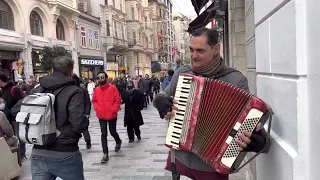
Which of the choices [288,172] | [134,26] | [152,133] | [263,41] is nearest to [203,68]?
[263,41]

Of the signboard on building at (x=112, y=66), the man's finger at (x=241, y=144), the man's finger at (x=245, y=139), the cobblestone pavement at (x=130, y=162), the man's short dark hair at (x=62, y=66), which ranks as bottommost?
the cobblestone pavement at (x=130, y=162)

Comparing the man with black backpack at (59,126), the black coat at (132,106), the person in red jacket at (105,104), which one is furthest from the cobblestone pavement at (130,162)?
the man with black backpack at (59,126)

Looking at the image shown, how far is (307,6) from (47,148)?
2703 mm

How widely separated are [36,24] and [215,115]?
2397 cm

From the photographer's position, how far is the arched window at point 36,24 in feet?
75.1

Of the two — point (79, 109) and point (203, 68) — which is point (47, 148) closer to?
point (79, 109)

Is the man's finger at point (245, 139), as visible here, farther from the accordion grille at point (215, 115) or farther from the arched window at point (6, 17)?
the arched window at point (6, 17)

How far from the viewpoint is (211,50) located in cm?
241

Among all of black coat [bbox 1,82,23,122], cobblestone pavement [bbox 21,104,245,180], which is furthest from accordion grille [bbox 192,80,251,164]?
black coat [bbox 1,82,23,122]

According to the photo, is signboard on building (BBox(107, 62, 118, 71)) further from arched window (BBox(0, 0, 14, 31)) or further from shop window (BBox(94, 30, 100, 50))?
arched window (BBox(0, 0, 14, 31))

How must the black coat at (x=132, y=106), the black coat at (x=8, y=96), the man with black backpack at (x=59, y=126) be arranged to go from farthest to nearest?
the black coat at (x=132, y=106)
the black coat at (x=8, y=96)
the man with black backpack at (x=59, y=126)

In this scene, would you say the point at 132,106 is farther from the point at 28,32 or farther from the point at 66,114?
the point at 28,32

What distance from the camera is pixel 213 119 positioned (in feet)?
7.07

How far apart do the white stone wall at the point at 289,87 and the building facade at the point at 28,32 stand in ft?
65.1
